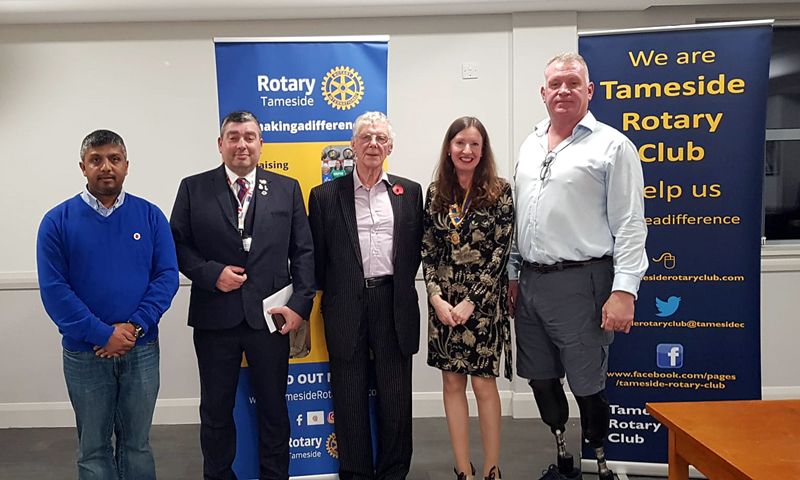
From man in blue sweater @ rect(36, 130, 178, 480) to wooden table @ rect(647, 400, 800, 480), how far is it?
1826mm

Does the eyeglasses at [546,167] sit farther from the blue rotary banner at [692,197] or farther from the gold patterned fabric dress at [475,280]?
the blue rotary banner at [692,197]

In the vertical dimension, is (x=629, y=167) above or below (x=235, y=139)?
below

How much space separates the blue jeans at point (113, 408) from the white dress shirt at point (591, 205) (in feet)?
5.27

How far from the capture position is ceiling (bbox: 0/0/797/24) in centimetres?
354

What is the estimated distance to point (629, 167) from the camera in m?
2.40

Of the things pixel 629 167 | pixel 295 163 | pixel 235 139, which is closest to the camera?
pixel 629 167

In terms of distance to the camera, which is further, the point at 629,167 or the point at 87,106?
the point at 87,106

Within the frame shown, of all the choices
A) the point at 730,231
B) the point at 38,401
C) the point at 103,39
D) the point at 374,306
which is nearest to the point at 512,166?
the point at 730,231

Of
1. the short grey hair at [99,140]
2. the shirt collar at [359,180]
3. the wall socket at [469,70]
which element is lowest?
the shirt collar at [359,180]

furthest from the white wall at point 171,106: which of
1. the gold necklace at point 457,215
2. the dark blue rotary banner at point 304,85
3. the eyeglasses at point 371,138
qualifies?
the gold necklace at point 457,215

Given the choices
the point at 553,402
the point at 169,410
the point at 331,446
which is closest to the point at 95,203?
the point at 331,446

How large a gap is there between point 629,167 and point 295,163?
1.46m

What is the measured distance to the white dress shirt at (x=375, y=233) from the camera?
2.67 meters

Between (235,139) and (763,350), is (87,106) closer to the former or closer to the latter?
(235,139)
